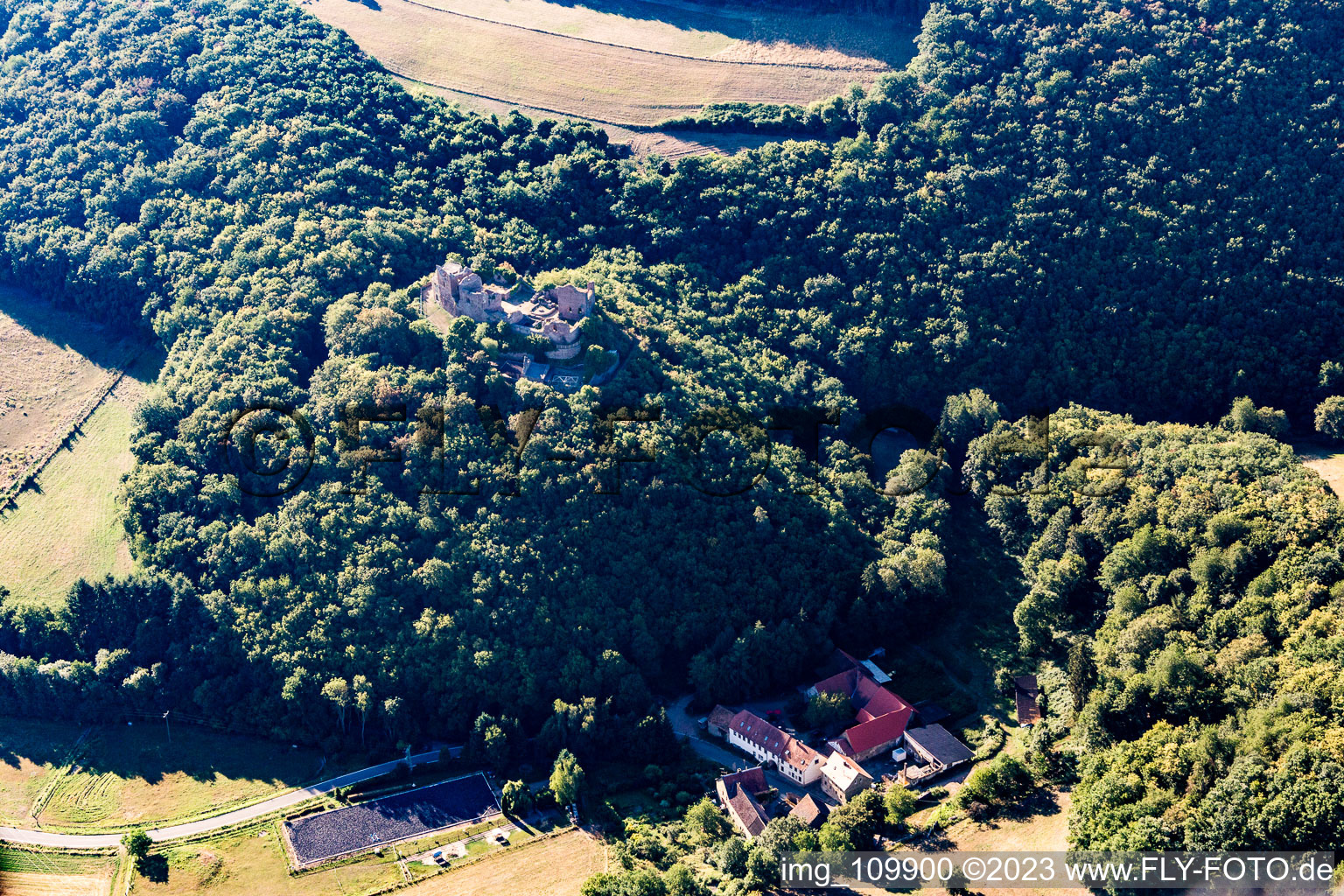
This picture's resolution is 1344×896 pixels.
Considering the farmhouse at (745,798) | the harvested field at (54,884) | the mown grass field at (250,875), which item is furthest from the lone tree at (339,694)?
the farmhouse at (745,798)

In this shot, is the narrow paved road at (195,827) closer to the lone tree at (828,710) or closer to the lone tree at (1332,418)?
the lone tree at (828,710)

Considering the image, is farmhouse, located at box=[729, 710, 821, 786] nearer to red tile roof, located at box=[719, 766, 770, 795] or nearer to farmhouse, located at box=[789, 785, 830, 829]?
red tile roof, located at box=[719, 766, 770, 795]

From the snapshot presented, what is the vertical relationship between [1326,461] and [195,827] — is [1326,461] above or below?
above

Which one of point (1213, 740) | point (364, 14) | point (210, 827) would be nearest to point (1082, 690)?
point (1213, 740)

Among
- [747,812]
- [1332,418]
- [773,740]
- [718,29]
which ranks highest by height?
[718,29]

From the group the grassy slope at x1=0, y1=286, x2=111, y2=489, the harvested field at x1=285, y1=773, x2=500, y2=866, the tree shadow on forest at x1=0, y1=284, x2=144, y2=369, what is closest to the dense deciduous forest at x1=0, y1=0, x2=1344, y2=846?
the tree shadow on forest at x1=0, y1=284, x2=144, y2=369

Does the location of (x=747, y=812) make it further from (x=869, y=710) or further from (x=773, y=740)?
(x=869, y=710)

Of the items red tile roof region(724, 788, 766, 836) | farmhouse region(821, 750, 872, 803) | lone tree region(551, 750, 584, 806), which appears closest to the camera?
red tile roof region(724, 788, 766, 836)

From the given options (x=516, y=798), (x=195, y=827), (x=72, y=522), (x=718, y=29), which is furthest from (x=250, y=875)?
(x=718, y=29)
